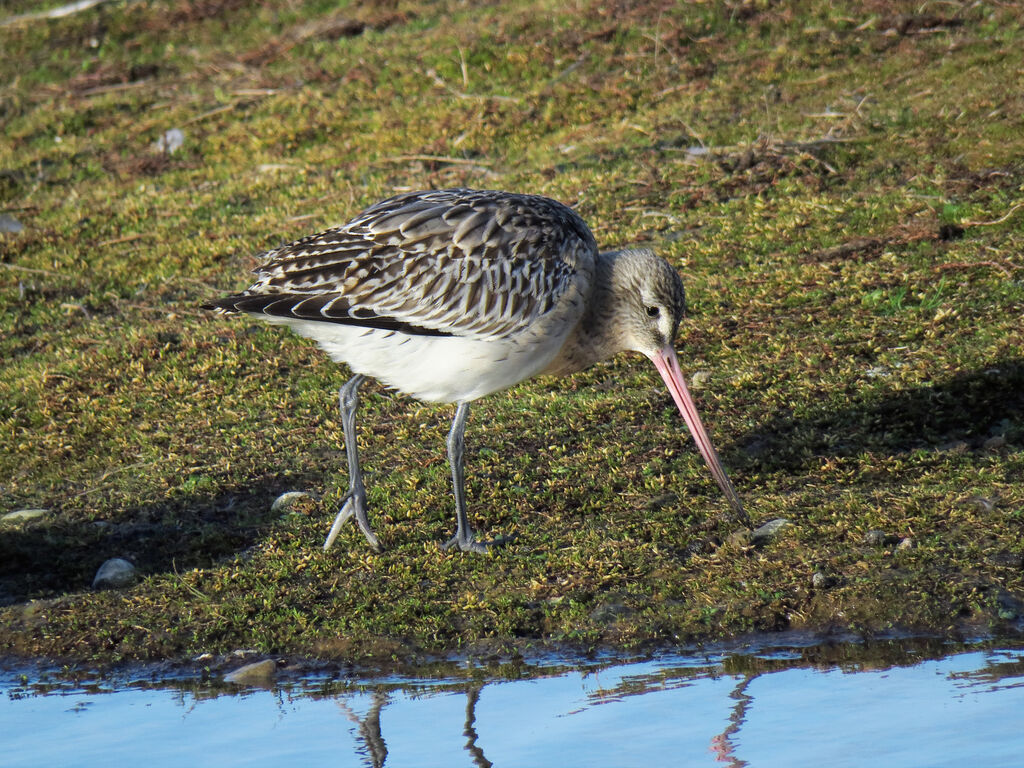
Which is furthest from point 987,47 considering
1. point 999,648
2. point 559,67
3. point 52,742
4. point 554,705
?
point 52,742

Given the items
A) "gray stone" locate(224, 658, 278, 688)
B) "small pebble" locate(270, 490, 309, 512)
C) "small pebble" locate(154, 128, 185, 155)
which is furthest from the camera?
"small pebble" locate(154, 128, 185, 155)

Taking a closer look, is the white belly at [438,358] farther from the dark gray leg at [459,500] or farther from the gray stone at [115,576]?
the gray stone at [115,576]

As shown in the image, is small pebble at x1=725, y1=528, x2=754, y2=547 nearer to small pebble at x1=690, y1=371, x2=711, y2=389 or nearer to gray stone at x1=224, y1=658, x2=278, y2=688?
small pebble at x1=690, y1=371, x2=711, y2=389

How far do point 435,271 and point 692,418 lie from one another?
5.74 ft

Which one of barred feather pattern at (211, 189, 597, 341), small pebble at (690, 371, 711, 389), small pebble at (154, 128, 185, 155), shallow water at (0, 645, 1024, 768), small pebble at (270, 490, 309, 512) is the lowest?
shallow water at (0, 645, 1024, 768)

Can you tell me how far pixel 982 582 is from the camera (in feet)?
20.8

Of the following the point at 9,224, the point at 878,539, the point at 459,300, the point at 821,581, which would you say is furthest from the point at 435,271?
the point at 9,224

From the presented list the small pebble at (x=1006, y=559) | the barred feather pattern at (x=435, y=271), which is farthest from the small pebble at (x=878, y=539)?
the barred feather pattern at (x=435, y=271)

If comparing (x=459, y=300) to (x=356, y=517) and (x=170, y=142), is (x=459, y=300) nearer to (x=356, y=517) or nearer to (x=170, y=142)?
(x=356, y=517)

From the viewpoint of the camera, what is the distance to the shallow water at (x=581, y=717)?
525cm

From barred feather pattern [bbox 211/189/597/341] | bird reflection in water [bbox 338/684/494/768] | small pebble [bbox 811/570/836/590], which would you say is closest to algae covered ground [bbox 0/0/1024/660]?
small pebble [bbox 811/570/836/590]

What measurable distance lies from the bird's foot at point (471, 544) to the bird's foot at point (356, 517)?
0.40 meters

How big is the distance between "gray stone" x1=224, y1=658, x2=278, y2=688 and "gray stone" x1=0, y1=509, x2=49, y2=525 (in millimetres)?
2291

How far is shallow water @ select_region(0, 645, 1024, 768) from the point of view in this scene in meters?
5.25
